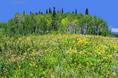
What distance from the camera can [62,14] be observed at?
189500 mm

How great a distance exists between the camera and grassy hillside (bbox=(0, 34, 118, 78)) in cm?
2062

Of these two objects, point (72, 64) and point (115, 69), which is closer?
point (115, 69)

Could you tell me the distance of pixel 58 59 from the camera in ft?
74.8

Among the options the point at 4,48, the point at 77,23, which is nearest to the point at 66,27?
the point at 77,23

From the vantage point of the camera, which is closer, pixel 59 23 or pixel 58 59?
pixel 58 59

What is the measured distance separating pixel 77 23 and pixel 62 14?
1128cm

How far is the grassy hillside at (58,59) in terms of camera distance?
2062cm

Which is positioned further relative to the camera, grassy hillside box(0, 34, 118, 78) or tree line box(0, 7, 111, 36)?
tree line box(0, 7, 111, 36)

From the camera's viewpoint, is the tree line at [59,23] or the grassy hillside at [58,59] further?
the tree line at [59,23]

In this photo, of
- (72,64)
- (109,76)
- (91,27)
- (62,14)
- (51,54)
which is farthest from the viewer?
(62,14)

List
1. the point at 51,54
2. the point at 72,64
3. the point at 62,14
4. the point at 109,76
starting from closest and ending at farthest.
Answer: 1. the point at 109,76
2. the point at 72,64
3. the point at 51,54
4. the point at 62,14

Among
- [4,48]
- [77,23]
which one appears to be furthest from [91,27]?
[4,48]

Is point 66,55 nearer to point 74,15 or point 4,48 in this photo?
point 4,48

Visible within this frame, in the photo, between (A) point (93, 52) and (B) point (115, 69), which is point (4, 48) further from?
(B) point (115, 69)
